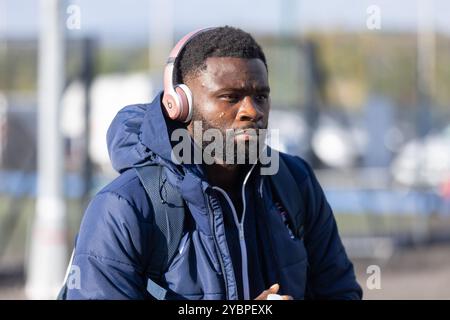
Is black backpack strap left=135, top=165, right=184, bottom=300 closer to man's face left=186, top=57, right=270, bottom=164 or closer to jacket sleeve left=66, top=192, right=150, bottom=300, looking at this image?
jacket sleeve left=66, top=192, right=150, bottom=300

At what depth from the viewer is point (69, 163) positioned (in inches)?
474

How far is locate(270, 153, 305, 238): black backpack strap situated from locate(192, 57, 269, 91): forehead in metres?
0.37

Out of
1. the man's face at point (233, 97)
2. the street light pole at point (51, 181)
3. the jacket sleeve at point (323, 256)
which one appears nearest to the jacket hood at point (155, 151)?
the man's face at point (233, 97)

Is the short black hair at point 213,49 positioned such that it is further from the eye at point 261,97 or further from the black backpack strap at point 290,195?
the black backpack strap at point 290,195

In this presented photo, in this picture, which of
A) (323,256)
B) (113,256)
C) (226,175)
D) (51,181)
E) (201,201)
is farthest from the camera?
(51,181)

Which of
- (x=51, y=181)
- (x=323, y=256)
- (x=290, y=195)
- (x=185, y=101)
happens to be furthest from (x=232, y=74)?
(x=51, y=181)

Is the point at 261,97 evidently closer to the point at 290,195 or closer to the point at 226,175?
the point at 226,175

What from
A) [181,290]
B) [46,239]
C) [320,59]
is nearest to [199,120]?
[181,290]

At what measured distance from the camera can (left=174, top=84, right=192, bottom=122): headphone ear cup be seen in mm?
2998

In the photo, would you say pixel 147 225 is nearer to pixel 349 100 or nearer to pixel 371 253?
pixel 371 253

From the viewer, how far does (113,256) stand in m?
2.82

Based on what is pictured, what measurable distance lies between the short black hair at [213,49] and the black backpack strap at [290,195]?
0.40 metres

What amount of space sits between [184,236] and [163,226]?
0.25 feet
